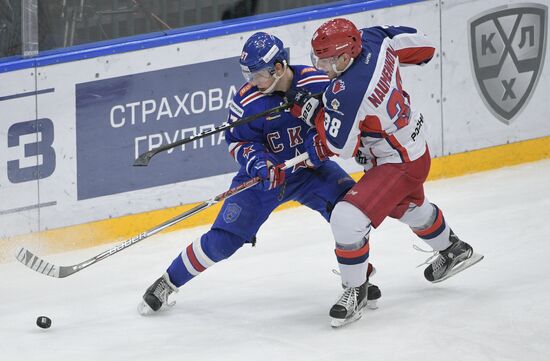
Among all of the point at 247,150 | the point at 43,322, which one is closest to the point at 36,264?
the point at 43,322

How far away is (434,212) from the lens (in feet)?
14.1

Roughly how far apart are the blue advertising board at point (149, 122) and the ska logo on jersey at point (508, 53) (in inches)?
55.7

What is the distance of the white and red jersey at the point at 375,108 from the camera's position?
152 inches

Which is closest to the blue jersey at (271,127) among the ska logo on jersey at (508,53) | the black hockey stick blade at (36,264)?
the black hockey stick blade at (36,264)

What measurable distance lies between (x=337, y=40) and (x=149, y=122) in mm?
2124

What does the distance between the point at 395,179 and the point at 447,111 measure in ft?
7.31

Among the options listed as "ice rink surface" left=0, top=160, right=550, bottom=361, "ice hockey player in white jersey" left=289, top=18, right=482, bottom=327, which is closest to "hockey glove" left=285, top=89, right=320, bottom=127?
"ice hockey player in white jersey" left=289, top=18, right=482, bottom=327

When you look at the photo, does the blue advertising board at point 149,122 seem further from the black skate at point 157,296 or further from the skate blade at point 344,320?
the skate blade at point 344,320

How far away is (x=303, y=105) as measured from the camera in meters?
4.12

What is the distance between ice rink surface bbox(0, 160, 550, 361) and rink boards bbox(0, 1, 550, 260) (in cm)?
22

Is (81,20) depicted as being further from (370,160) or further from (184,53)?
(370,160)

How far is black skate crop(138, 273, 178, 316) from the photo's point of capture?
4.44 m

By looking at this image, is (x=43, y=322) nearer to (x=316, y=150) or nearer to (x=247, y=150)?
(x=247, y=150)

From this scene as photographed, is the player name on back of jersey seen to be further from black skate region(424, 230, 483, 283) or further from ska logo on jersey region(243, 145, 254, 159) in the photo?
black skate region(424, 230, 483, 283)
